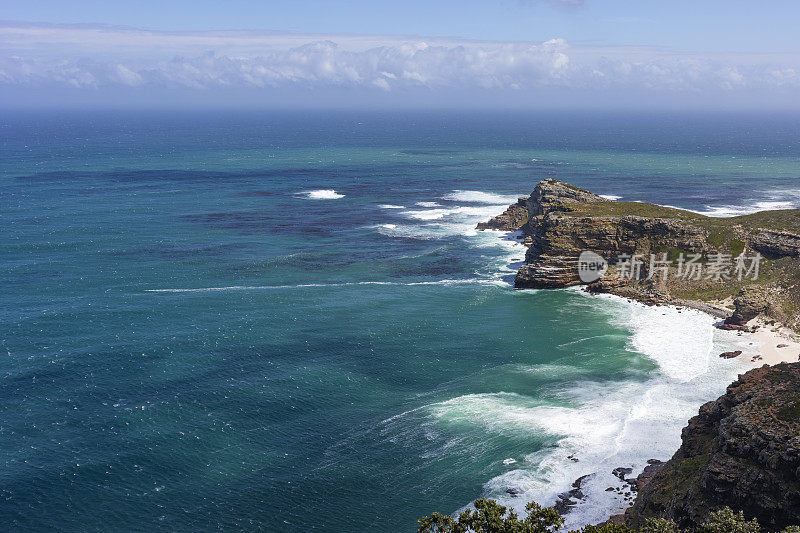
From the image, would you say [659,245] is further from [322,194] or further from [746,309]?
[322,194]

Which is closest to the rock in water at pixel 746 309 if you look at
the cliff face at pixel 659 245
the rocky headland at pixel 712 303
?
the rocky headland at pixel 712 303

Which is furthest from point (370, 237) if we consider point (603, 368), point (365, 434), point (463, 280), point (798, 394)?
point (798, 394)

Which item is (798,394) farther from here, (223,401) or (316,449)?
(223,401)

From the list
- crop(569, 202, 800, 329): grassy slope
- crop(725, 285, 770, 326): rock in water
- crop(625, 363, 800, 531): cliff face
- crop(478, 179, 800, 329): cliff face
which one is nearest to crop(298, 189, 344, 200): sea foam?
crop(569, 202, 800, 329): grassy slope

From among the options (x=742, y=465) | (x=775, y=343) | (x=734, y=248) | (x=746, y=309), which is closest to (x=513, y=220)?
(x=734, y=248)

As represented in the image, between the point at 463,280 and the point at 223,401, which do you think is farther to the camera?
the point at 463,280
